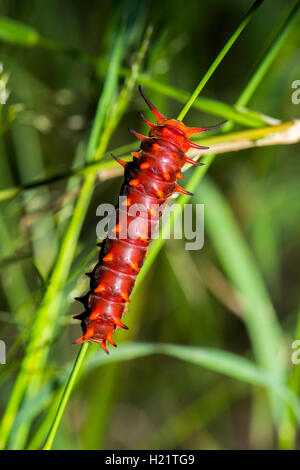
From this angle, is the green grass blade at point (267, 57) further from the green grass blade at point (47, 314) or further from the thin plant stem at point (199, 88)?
the green grass blade at point (47, 314)

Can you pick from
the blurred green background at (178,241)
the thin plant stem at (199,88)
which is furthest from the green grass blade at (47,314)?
the blurred green background at (178,241)

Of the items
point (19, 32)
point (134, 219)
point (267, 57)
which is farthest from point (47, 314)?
point (19, 32)

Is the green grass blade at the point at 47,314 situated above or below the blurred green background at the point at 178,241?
below

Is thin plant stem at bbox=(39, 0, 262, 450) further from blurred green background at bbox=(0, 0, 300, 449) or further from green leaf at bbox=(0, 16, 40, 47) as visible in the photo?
green leaf at bbox=(0, 16, 40, 47)

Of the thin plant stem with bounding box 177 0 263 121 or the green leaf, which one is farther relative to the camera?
the green leaf

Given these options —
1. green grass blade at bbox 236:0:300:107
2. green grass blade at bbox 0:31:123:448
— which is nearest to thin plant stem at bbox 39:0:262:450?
green grass blade at bbox 236:0:300:107

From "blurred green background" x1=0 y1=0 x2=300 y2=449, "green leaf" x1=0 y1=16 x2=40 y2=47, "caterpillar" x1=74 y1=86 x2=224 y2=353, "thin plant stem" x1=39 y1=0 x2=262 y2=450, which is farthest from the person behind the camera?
"blurred green background" x1=0 y1=0 x2=300 y2=449

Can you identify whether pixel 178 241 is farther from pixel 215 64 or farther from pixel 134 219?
pixel 215 64
